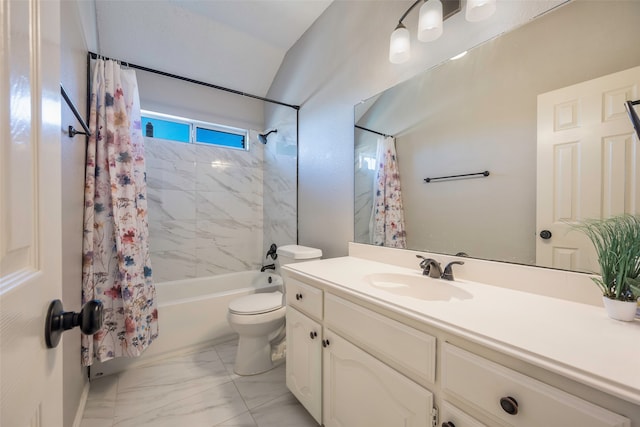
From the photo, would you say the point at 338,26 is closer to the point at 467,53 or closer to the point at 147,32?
the point at 467,53

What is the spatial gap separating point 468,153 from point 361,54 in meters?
1.01

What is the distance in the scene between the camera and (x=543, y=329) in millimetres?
683

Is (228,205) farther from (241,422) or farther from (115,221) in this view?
(241,422)

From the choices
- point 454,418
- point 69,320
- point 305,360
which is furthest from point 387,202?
point 69,320

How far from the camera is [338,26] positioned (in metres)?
1.92

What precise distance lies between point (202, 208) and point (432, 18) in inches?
98.0

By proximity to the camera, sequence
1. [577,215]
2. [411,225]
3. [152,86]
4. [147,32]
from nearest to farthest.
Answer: [577,215]
[411,225]
[147,32]
[152,86]

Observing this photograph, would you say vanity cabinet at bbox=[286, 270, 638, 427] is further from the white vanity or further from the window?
the window

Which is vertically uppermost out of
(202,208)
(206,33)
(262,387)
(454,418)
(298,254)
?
(206,33)

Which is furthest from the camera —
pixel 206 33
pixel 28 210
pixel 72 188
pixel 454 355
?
pixel 206 33

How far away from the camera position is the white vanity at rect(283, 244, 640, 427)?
21.1 inches

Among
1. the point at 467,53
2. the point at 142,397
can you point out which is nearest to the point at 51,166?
the point at 467,53

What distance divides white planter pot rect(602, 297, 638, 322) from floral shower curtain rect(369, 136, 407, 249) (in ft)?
2.76

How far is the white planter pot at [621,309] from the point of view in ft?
2.30
